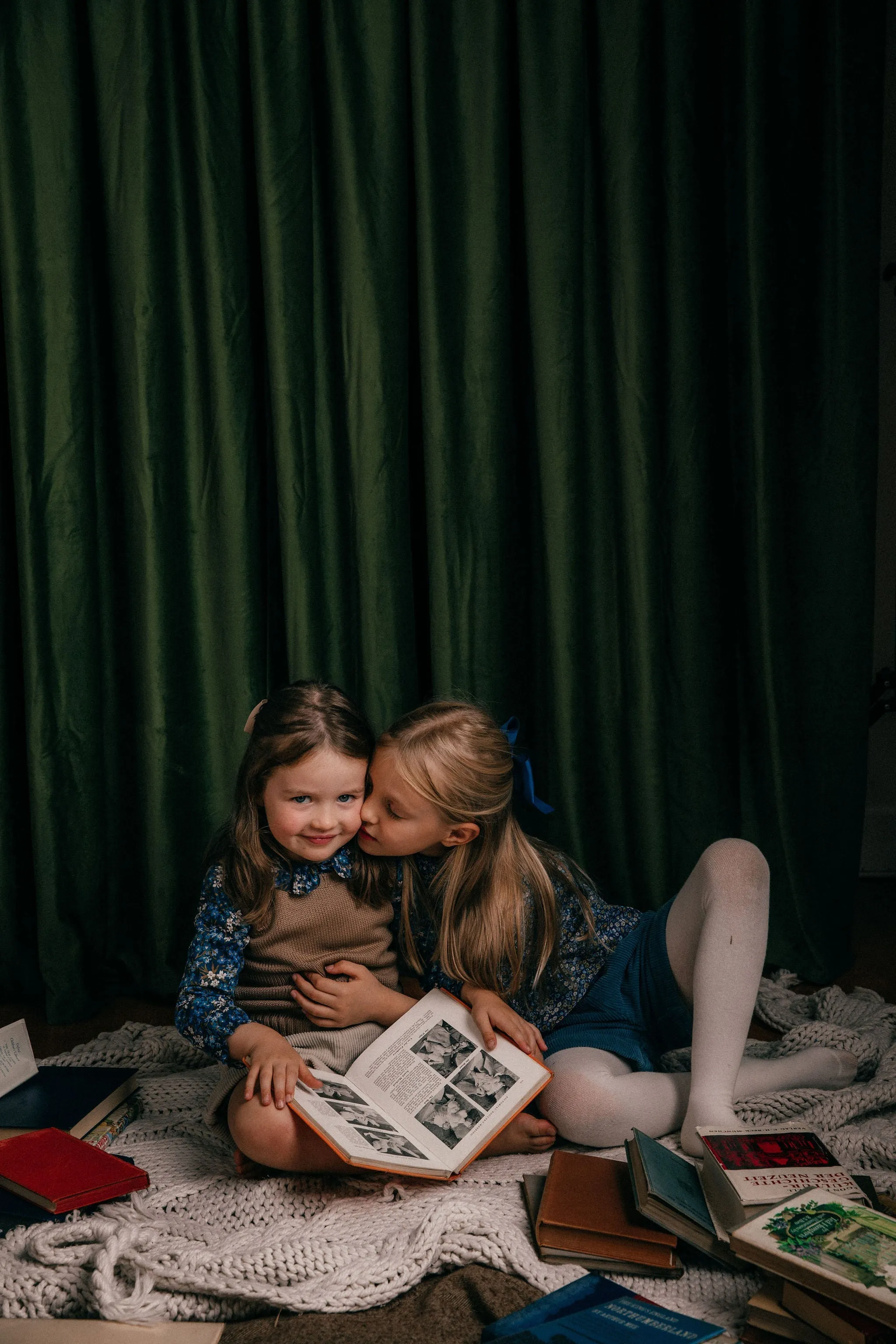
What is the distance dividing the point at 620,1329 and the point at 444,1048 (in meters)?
0.46

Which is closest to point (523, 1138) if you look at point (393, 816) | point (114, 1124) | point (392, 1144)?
point (392, 1144)

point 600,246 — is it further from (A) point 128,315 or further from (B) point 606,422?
(A) point 128,315

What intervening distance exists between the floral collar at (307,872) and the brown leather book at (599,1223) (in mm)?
459

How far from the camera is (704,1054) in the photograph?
1335mm

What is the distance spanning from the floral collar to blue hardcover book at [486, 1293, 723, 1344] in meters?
0.60

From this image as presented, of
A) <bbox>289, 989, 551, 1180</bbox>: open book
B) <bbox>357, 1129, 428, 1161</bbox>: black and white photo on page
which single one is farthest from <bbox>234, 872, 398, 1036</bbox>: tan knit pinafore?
<bbox>357, 1129, 428, 1161</bbox>: black and white photo on page

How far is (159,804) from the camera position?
6.47ft

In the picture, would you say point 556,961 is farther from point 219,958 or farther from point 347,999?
point 219,958

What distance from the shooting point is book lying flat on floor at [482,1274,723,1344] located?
89 centimetres

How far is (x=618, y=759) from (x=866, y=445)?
0.76 m

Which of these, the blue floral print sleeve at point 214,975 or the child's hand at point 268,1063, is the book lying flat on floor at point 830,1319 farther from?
the blue floral print sleeve at point 214,975

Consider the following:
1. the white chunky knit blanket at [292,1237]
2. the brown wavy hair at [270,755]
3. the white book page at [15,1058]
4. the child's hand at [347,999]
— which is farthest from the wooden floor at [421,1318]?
the white book page at [15,1058]

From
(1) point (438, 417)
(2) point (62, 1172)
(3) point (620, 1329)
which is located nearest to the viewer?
(3) point (620, 1329)

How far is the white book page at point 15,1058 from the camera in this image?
57.8 inches
